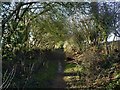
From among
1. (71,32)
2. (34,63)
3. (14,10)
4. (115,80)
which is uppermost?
(14,10)

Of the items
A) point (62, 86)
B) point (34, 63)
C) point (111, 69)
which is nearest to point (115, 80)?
point (111, 69)

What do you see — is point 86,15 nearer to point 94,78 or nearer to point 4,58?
point 94,78

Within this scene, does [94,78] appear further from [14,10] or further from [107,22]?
[14,10]

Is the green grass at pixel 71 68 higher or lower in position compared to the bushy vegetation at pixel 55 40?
lower

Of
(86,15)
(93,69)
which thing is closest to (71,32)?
(86,15)

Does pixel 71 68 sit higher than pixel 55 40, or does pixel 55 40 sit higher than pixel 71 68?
pixel 55 40

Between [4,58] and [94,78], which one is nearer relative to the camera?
[4,58]

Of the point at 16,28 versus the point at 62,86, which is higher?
the point at 16,28

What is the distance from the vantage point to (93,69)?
312 centimetres

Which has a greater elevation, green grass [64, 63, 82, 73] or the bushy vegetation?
the bushy vegetation

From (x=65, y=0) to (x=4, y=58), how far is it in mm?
680

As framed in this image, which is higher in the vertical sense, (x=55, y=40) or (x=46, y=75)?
(x=55, y=40)

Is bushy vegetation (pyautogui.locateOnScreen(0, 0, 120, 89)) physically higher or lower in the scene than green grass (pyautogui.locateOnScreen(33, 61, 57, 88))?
higher

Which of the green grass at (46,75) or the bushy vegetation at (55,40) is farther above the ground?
the bushy vegetation at (55,40)
